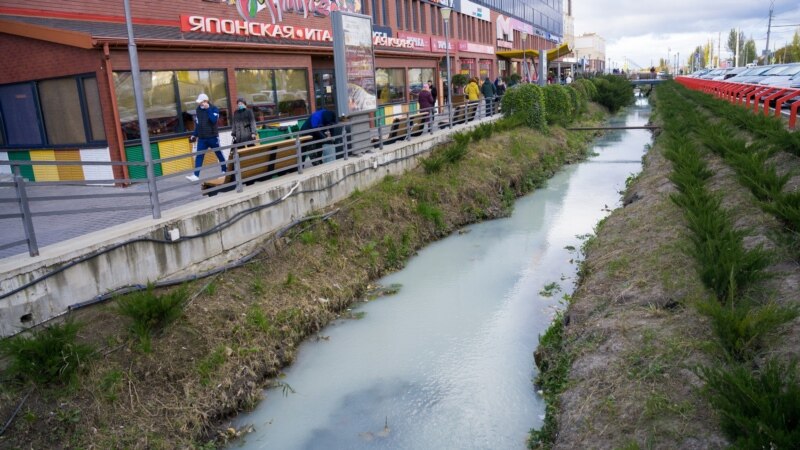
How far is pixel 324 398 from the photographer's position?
746 centimetres

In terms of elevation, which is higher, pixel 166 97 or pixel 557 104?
pixel 166 97

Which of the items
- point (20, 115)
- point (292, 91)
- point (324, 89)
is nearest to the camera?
point (20, 115)

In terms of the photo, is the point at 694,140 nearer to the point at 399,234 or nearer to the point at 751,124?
the point at 751,124

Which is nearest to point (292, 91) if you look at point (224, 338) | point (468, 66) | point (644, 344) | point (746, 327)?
point (224, 338)

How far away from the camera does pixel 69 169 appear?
13578mm

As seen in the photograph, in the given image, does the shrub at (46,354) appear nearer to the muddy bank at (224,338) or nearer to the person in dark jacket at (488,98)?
the muddy bank at (224,338)

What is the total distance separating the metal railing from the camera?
6.72 metres

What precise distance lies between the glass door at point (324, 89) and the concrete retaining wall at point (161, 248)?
8.83 metres

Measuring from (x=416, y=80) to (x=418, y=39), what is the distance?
8.88ft

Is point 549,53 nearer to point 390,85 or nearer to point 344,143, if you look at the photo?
point 390,85

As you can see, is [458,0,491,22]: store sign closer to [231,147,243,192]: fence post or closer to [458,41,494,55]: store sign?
[458,41,494,55]: store sign

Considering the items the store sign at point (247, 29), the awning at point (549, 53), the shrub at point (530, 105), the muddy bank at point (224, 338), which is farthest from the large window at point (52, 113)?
the awning at point (549, 53)

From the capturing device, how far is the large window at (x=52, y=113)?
12844mm

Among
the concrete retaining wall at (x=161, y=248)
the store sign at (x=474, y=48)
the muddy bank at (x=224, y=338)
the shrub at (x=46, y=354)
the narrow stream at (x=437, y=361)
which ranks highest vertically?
the store sign at (x=474, y=48)
